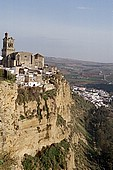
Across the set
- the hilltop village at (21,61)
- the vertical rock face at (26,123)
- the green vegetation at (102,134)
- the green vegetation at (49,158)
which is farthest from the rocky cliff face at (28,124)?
the green vegetation at (102,134)

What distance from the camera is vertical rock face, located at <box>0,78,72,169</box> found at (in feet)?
55.6

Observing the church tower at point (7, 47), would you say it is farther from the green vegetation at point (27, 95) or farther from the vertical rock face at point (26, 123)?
the green vegetation at point (27, 95)

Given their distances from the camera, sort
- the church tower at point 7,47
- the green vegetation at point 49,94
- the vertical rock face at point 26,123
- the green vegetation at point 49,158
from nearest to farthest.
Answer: the vertical rock face at point 26,123 < the green vegetation at point 49,158 < the green vegetation at point 49,94 < the church tower at point 7,47

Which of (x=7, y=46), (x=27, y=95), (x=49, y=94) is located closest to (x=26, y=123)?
(x=27, y=95)

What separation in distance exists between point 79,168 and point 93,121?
20901 millimetres

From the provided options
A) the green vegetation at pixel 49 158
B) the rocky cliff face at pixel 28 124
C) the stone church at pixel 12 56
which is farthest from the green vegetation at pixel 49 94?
the stone church at pixel 12 56

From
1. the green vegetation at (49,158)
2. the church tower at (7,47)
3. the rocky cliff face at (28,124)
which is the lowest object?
the green vegetation at (49,158)

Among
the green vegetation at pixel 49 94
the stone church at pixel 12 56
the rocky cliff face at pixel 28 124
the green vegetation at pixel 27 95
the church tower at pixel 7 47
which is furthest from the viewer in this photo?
the church tower at pixel 7 47

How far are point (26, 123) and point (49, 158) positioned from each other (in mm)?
5039

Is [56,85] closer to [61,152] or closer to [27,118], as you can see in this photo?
[61,152]

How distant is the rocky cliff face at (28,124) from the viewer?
55.9ft

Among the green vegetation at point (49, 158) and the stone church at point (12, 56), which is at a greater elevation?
the stone church at point (12, 56)

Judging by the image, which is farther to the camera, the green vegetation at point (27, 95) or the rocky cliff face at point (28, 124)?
the green vegetation at point (27, 95)

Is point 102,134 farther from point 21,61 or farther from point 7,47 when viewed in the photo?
point 7,47
